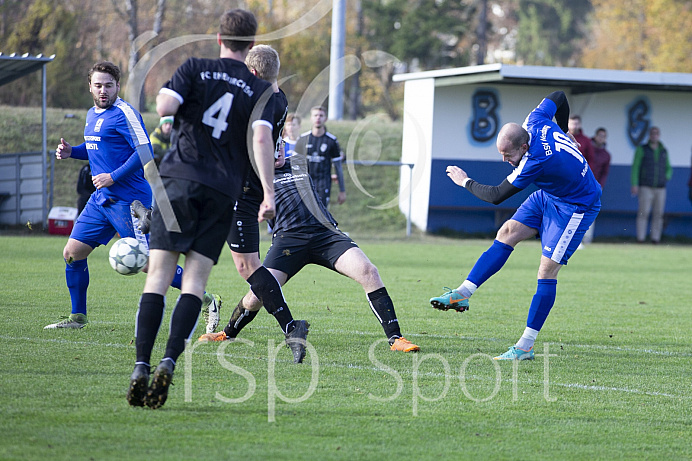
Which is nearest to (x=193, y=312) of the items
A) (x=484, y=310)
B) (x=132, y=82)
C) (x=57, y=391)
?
(x=57, y=391)

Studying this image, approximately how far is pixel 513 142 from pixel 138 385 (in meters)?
3.26

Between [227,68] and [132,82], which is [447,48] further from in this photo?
[227,68]

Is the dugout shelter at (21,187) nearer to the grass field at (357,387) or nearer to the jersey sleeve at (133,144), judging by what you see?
the grass field at (357,387)

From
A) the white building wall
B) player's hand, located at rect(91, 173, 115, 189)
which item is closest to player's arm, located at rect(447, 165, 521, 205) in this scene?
player's hand, located at rect(91, 173, 115, 189)

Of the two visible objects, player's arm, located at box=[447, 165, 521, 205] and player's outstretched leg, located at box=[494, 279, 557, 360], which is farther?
player's outstretched leg, located at box=[494, 279, 557, 360]

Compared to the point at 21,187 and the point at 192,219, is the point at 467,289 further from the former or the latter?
the point at 21,187

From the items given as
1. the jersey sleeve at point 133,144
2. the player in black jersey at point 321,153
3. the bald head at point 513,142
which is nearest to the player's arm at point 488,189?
the bald head at point 513,142

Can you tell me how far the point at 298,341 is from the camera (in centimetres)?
573

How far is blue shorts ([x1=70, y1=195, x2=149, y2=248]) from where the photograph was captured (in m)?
6.60

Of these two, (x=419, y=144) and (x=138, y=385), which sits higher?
(x=419, y=144)

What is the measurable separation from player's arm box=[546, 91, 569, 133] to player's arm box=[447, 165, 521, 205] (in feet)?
3.41

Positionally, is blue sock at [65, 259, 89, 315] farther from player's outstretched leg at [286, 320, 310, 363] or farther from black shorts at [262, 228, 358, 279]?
player's outstretched leg at [286, 320, 310, 363]

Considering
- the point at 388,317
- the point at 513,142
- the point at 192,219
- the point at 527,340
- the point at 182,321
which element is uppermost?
the point at 513,142

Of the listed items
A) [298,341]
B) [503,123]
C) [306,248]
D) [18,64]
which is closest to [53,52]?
[18,64]
